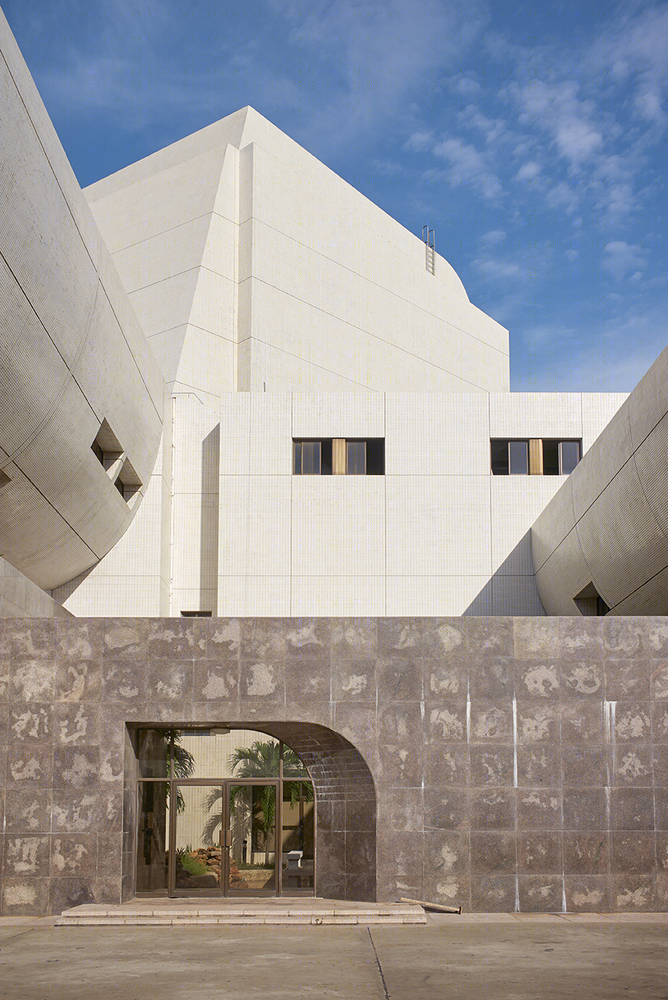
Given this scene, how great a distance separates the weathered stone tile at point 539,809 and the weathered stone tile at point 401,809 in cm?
192

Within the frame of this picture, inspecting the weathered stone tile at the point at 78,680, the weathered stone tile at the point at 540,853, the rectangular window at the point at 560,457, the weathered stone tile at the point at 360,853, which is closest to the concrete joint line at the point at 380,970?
the weathered stone tile at the point at 360,853

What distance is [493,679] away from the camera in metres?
19.8

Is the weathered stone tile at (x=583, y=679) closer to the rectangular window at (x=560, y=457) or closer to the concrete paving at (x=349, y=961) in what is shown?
the concrete paving at (x=349, y=961)

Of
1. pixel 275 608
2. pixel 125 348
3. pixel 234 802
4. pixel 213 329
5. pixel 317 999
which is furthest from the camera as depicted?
pixel 213 329

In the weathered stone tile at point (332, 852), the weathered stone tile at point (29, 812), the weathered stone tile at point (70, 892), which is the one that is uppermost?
the weathered stone tile at point (29, 812)

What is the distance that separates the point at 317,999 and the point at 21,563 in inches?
662

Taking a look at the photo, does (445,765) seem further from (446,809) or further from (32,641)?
(32,641)

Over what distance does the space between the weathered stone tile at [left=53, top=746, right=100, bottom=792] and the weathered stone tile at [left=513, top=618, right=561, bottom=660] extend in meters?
8.53

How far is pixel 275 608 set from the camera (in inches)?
1185

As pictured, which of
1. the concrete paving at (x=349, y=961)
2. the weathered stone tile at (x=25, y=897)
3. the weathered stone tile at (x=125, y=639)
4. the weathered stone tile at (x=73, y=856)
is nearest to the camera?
the concrete paving at (x=349, y=961)

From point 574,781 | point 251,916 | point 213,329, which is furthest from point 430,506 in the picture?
point 251,916

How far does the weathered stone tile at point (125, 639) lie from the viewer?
19828 millimetres

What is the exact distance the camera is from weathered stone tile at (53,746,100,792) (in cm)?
1922

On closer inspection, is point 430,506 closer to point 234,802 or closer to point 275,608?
point 275,608
